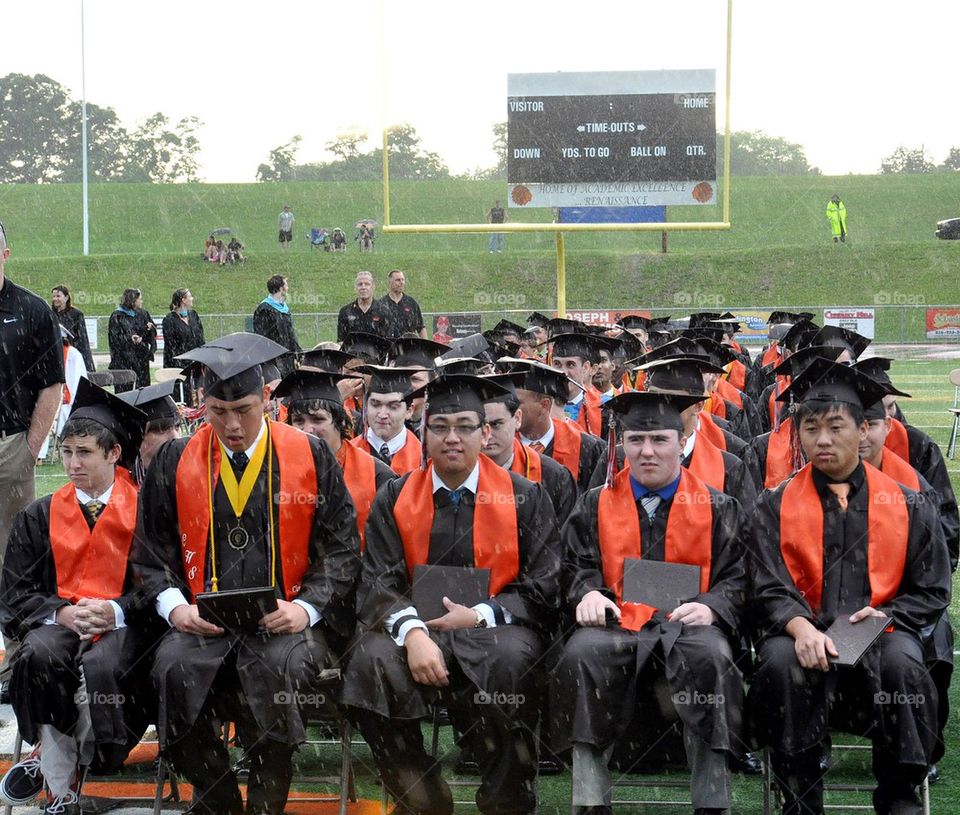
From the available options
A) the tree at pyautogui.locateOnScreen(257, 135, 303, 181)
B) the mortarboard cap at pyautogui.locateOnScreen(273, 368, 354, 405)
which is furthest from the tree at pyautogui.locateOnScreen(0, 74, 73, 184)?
the mortarboard cap at pyautogui.locateOnScreen(273, 368, 354, 405)

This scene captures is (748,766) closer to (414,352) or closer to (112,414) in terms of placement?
(112,414)

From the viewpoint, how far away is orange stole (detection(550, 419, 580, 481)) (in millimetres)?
6488

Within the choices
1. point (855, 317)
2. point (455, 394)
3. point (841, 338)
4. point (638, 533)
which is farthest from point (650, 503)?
point (855, 317)

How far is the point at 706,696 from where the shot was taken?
4.26 m

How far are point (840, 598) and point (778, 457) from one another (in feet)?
5.92

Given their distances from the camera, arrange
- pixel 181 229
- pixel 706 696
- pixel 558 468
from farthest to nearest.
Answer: pixel 181 229 < pixel 558 468 < pixel 706 696

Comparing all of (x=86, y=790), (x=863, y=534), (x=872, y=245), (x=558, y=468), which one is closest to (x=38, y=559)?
(x=86, y=790)

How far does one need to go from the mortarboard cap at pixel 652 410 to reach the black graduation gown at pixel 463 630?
0.46m

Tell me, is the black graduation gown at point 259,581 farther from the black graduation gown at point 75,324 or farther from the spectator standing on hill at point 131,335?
the spectator standing on hill at point 131,335

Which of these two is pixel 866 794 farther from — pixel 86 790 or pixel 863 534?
pixel 86 790

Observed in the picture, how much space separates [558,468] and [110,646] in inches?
78.5

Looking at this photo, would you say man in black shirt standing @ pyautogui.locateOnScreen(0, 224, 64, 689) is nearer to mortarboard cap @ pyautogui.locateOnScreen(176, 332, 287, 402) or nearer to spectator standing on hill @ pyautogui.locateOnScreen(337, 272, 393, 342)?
mortarboard cap @ pyautogui.locateOnScreen(176, 332, 287, 402)

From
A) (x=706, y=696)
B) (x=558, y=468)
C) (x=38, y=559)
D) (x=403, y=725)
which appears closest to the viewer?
(x=706, y=696)

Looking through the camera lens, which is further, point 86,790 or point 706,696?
point 86,790
